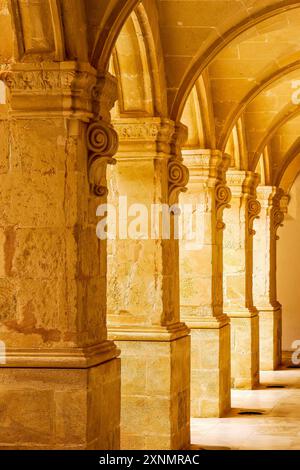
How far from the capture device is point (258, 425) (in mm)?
10820

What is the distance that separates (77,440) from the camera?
6387mm

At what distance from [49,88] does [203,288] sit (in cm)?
522

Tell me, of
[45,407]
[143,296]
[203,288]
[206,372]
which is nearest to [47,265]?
[45,407]

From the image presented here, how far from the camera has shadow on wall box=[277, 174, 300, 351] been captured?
795 inches

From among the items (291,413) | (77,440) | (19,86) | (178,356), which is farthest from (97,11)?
(291,413)

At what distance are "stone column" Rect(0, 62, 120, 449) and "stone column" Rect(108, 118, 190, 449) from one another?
217 cm

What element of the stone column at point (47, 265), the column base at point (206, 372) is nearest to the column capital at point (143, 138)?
the stone column at point (47, 265)

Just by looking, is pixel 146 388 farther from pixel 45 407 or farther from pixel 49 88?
pixel 49 88

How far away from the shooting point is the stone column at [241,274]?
13.8 meters

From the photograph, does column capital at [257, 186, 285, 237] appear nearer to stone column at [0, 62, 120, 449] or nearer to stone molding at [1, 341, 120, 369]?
stone column at [0, 62, 120, 449]

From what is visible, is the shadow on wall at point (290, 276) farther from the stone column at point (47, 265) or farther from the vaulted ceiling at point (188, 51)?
the stone column at point (47, 265)

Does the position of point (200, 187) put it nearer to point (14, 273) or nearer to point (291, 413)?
point (291, 413)

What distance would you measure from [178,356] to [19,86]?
3475 millimetres

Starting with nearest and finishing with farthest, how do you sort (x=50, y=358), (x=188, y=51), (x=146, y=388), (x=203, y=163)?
(x=50, y=358), (x=146, y=388), (x=188, y=51), (x=203, y=163)
